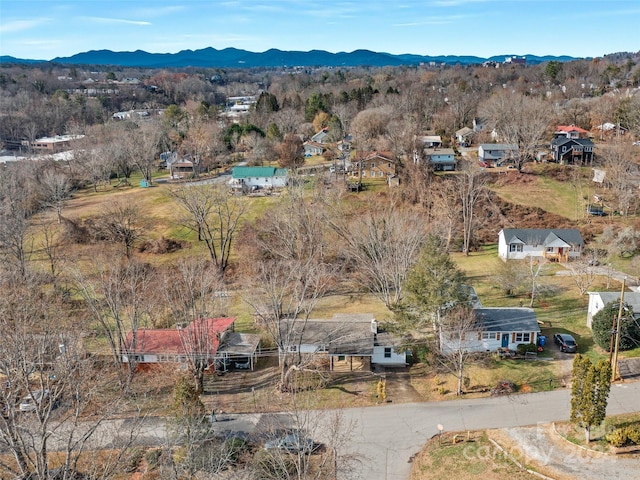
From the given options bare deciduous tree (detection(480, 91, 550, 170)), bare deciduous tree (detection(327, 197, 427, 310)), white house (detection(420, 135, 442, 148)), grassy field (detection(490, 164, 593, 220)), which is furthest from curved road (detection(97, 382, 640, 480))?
white house (detection(420, 135, 442, 148))

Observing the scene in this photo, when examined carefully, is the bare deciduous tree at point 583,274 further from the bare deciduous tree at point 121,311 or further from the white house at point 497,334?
the bare deciduous tree at point 121,311

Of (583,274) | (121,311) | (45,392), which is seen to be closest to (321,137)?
(583,274)

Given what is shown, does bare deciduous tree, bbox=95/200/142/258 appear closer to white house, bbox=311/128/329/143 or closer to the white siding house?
the white siding house

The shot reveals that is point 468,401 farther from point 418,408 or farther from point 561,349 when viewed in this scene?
point 561,349

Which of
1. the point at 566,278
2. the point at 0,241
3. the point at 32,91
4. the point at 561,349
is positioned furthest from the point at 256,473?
the point at 32,91

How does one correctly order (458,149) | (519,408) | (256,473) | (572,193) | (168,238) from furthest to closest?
1. (458,149)
2. (572,193)
3. (168,238)
4. (519,408)
5. (256,473)

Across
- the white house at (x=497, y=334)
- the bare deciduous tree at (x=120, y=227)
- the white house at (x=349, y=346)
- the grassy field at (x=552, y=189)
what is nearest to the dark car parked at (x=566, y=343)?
the white house at (x=497, y=334)
